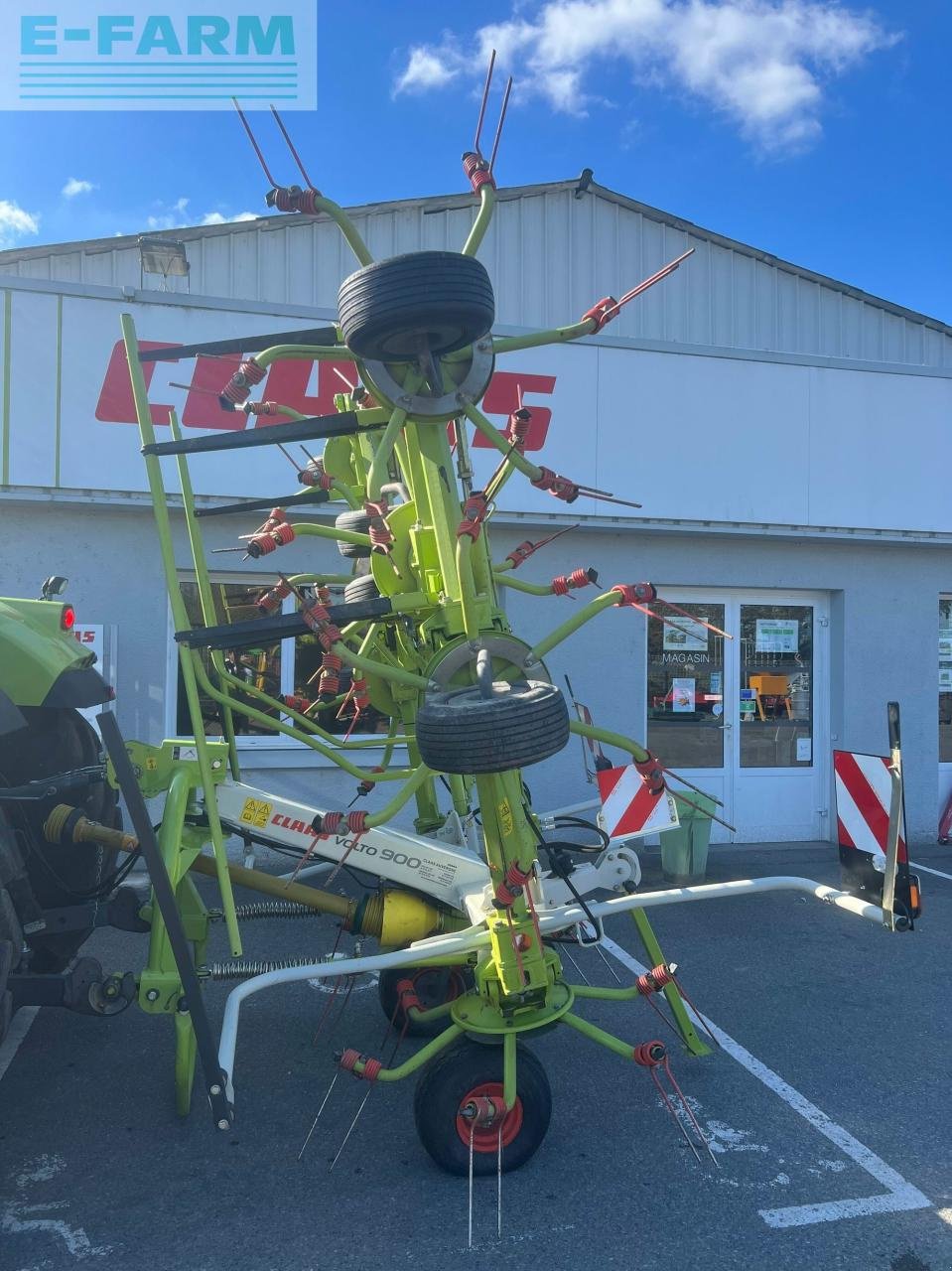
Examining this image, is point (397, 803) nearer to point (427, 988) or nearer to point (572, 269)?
point (427, 988)

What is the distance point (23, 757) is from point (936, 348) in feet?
41.8

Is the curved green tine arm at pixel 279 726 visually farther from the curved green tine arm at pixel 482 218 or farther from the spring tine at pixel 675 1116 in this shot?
the curved green tine arm at pixel 482 218

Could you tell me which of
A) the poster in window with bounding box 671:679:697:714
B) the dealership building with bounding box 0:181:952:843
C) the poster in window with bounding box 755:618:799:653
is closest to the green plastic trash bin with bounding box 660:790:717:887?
the dealership building with bounding box 0:181:952:843

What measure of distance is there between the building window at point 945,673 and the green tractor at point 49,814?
24.8 feet

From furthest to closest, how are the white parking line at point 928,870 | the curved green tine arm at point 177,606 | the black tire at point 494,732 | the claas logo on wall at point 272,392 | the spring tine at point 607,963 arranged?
the white parking line at point 928,870, the claas logo on wall at point 272,392, the spring tine at point 607,963, the curved green tine arm at point 177,606, the black tire at point 494,732

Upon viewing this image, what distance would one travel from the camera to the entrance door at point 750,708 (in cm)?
802

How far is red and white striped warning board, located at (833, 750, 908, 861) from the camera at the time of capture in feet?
10.2

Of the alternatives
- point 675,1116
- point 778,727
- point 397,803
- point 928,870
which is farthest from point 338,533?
point 928,870

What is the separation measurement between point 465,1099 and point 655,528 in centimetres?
526

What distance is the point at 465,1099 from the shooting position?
3.04 metres

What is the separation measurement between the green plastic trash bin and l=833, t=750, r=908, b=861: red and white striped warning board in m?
3.40

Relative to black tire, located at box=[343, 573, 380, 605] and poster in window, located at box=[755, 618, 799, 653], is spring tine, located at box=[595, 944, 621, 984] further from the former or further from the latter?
poster in window, located at box=[755, 618, 799, 653]

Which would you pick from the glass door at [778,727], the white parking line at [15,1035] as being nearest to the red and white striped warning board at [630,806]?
the white parking line at [15,1035]

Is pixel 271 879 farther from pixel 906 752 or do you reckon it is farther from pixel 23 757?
pixel 906 752
